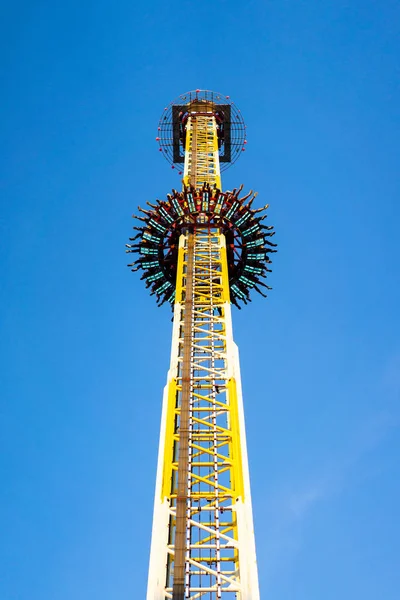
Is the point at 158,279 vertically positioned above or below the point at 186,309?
above

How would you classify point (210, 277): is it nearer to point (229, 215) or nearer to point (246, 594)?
point (229, 215)

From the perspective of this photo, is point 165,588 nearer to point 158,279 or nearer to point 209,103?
point 158,279

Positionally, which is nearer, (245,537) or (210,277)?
(245,537)

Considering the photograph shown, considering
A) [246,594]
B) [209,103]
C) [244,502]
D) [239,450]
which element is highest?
[209,103]

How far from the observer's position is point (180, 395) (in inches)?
1112

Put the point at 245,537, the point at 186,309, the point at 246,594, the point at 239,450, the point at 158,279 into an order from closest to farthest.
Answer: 1. the point at 246,594
2. the point at 245,537
3. the point at 239,450
4. the point at 186,309
5. the point at 158,279

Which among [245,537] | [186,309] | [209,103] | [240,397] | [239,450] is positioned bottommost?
[245,537]

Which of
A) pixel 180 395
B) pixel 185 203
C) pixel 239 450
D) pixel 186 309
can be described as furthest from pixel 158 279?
pixel 239 450

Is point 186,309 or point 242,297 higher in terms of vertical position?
point 242,297

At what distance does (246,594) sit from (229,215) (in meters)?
22.8

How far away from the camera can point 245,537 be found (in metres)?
22.7

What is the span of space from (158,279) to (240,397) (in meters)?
14.2

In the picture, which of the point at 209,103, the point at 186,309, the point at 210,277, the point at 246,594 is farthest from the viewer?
the point at 209,103

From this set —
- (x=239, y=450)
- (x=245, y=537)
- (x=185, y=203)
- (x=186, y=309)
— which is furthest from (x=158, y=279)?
(x=245, y=537)
